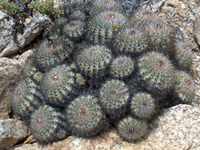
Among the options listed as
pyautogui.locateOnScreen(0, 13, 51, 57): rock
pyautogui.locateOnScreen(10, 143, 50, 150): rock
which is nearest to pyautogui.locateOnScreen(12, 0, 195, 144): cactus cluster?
pyautogui.locateOnScreen(10, 143, 50, 150): rock

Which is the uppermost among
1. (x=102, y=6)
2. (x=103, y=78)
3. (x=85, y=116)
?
(x=102, y=6)

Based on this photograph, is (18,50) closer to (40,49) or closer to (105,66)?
(40,49)

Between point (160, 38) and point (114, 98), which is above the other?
point (160, 38)

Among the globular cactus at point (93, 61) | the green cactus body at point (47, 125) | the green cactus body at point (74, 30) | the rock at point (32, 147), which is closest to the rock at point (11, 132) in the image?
the rock at point (32, 147)

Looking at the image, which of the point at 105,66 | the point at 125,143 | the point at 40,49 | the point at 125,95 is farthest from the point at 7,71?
the point at 125,143

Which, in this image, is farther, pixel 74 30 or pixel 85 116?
pixel 74 30

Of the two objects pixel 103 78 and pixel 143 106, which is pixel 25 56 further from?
pixel 143 106

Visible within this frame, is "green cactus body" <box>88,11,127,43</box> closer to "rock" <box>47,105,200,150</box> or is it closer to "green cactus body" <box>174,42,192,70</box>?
Answer: "green cactus body" <box>174,42,192,70</box>

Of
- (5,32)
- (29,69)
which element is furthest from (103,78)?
(5,32)
